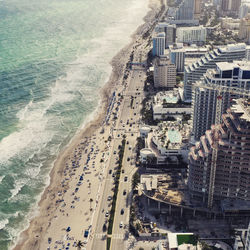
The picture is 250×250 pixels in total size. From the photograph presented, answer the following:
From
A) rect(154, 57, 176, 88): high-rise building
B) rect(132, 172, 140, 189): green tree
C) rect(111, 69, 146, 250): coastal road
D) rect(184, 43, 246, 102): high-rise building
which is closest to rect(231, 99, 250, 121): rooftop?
rect(132, 172, 140, 189): green tree

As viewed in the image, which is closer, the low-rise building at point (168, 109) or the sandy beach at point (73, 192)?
the sandy beach at point (73, 192)

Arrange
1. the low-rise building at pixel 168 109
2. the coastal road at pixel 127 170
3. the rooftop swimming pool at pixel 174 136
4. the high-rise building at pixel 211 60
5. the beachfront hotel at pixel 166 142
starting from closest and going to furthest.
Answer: the coastal road at pixel 127 170 → the beachfront hotel at pixel 166 142 → the rooftop swimming pool at pixel 174 136 → the high-rise building at pixel 211 60 → the low-rise building at pixel 168 109

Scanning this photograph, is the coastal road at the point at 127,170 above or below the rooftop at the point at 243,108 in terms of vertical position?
below

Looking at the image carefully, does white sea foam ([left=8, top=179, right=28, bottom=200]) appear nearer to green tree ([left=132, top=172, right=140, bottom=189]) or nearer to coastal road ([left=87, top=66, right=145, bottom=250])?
coastal road ([left=87, top=66, right=145, bottom=250])

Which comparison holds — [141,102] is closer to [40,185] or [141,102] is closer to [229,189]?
[40,185]

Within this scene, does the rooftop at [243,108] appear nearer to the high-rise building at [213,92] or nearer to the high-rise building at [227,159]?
the high-rise building at [227,159]

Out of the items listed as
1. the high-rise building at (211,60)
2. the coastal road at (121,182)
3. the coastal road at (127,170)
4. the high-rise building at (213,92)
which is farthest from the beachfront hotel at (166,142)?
the high-rise building at (211,60)

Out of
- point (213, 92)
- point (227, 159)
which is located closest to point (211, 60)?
point (213, 92)

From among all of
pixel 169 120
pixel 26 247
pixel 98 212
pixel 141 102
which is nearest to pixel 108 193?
pixel 98 212
